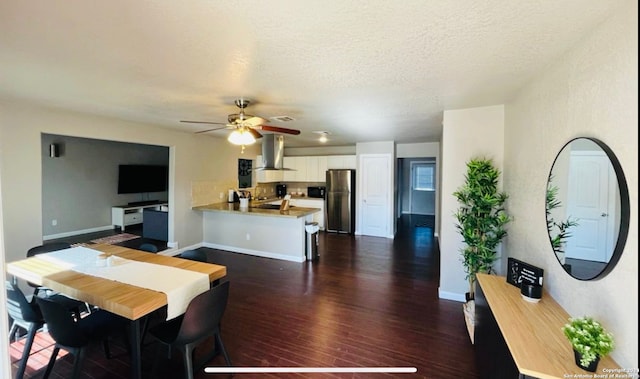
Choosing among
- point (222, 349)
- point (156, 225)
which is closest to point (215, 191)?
point (156, 225)

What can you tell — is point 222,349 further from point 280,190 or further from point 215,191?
point 280,190

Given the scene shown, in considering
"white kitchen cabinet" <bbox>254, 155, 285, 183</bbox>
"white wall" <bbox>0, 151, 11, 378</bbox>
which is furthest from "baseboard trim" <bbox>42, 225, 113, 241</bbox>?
"white wall" <bbox>0, 151, 11, 378</bbox>

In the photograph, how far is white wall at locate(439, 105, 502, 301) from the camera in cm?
305

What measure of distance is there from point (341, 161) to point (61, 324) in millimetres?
5931

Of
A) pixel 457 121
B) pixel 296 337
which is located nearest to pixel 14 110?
pixel 296 337

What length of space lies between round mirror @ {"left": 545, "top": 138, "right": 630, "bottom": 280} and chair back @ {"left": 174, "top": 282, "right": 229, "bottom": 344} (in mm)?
2185

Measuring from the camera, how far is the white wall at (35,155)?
3.00 metres

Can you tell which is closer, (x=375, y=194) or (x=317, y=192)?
(x=375, y=194)

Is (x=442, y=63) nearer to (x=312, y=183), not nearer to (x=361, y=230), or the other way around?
(x=361, y=230)

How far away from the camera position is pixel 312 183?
307 inches

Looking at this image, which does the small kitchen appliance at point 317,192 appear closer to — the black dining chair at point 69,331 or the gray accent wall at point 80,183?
the gray accent wall at point 80,183

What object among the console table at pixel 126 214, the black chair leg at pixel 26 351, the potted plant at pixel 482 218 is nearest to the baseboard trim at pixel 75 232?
the console table at pixel 126 214

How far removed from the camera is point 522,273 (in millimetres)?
2018

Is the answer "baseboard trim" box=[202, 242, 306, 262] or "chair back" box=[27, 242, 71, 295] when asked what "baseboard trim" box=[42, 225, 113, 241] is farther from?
"chair back" box=[27, 242, 71, 295]
